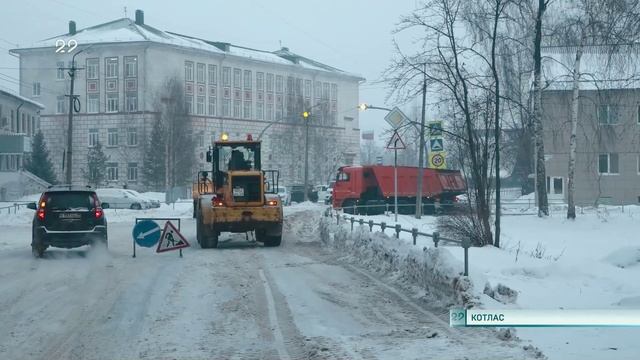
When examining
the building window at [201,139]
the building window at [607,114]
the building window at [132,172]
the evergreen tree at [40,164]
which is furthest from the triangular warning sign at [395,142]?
the building window at [132,172]

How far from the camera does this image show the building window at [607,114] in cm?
3416

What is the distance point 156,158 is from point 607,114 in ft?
141

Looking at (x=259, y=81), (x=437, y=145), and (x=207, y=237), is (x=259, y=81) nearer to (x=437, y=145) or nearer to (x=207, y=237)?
(x=437, y=145)

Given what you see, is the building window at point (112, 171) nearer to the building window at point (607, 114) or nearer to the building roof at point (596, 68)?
the building roof at point (596, 68)

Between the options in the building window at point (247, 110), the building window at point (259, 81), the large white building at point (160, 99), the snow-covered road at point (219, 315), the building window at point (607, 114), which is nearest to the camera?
the snow-covered road at point (219, 315)

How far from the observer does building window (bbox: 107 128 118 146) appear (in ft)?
258

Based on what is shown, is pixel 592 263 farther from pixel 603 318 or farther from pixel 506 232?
pixel 506 232

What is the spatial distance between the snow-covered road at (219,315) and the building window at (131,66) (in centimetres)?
5926

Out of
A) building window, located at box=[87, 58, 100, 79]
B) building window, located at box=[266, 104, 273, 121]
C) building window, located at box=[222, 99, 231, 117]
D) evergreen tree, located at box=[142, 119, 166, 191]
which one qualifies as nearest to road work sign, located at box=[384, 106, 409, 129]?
evergreen tree, located at box=[142, 119, 166, 191]

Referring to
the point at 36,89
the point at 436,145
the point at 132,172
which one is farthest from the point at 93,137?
the point at 436,145

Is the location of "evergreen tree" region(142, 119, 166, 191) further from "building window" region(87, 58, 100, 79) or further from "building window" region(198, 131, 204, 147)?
"building window" region(87, 58, 100, 79)

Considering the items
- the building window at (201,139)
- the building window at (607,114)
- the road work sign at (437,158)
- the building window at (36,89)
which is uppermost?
the building window at (36,89)

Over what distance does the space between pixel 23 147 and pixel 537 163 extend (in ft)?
143

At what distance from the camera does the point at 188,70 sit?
262 feet
